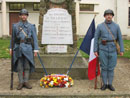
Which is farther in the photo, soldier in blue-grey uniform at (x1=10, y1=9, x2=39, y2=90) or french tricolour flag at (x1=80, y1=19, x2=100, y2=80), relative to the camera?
french tricolour flag at (x1=80, y1=19, x2=100, y2=80)

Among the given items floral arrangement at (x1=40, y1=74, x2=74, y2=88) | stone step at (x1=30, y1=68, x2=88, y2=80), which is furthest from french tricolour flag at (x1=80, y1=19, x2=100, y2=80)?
floral arrangement at (x1=40, y1=74, x2=74, y2=88)

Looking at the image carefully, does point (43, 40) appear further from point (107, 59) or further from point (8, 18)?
point (8, 18)

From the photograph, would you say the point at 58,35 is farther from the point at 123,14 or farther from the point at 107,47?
the point at 123,14

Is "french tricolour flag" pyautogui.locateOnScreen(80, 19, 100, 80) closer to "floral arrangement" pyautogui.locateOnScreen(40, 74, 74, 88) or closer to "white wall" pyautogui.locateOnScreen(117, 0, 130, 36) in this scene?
"floral arrangement" pyautogui.locateOnScreen(40, 74, 74, 88)

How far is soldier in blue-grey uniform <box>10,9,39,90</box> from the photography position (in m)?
4.95

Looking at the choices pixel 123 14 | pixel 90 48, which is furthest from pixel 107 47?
pixel 123 14

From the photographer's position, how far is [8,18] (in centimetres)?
2006

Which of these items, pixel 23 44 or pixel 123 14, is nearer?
pixel 23 44

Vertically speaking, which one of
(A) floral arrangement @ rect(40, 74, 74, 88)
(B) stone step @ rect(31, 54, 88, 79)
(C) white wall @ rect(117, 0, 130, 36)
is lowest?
(A) floral arrangement @ rect(40, 74, 74, 88)

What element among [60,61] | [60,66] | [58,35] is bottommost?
[60,66]

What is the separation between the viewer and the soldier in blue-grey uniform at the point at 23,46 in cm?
495

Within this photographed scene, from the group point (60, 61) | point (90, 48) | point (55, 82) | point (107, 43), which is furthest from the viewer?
point (60, 61)

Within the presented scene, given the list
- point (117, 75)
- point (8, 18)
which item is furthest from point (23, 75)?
point (8, 18)

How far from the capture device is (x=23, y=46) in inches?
194
